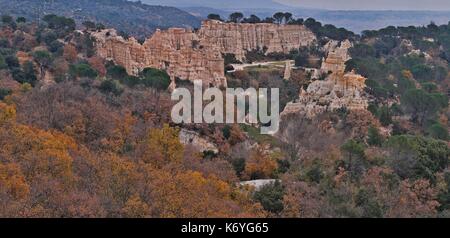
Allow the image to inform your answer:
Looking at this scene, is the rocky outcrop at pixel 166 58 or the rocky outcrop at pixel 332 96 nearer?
the rocky outcrop at pixel 332 96

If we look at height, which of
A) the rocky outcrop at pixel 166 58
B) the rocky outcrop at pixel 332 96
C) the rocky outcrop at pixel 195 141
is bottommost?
the rocky outcrop at pixel 195 141

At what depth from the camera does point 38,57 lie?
132ft

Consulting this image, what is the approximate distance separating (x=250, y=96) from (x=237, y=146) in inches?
445

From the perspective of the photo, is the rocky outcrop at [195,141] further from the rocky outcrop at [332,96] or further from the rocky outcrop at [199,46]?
the rocky outcrop at [199,46]

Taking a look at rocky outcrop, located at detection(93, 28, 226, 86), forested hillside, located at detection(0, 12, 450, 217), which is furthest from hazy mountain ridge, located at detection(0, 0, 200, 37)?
forested hillside, located at detection(0, 12, 450, 217)

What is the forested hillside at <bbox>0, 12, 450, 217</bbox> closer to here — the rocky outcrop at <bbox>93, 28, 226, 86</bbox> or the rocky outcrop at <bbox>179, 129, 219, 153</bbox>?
the rocky outcrop at <bbox>179, 129, 219, 153</bbox>

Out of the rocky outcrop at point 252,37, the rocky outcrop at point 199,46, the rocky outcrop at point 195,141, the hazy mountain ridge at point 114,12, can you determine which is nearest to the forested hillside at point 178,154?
the rocky outcrop at point 195,141

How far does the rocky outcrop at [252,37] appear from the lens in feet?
176
